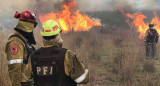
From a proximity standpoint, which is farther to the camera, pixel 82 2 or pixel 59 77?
pixel 82 2

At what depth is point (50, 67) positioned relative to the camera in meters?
1.86

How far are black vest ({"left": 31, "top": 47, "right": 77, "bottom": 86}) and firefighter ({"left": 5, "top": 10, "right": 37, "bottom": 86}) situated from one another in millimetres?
215

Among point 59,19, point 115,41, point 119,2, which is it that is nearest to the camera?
point 115,41

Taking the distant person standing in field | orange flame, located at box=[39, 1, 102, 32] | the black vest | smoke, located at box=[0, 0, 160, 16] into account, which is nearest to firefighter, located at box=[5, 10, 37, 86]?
the black vest

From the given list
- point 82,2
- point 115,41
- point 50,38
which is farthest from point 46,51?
point 82,2

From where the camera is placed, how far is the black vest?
184cm

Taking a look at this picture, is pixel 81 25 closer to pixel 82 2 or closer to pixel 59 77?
pixel 82 2

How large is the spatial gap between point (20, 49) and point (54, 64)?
0.77 m

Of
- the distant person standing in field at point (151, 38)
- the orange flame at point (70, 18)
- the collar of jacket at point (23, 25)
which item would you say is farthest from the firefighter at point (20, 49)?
the orange flame at point (70, 18)

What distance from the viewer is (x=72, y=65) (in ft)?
6.12

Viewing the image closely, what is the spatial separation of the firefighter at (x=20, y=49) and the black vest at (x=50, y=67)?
0.21 metres

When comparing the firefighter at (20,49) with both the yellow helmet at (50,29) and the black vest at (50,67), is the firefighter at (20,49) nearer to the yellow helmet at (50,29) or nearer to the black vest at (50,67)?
the black vest at (50,67)

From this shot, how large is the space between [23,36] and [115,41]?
8.41 m

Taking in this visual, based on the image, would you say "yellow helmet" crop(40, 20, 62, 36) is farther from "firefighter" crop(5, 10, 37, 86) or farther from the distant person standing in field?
the distant person standing in field
